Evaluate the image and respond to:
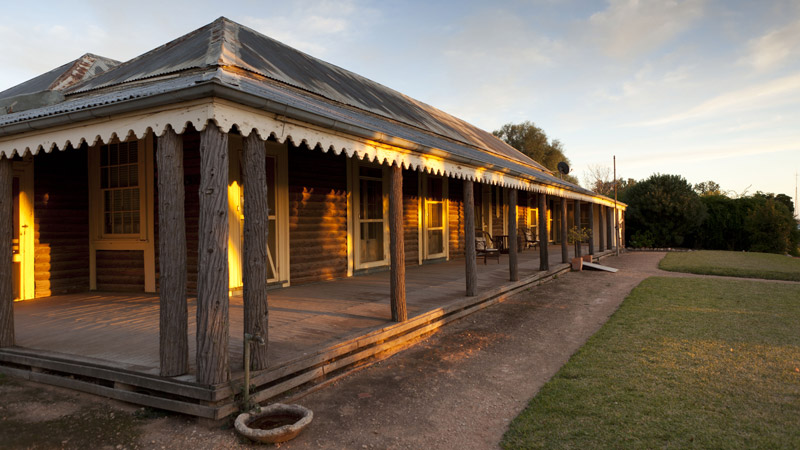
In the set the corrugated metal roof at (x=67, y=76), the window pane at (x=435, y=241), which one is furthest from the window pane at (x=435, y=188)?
the corrugated metal roof at (x=67, y=76)

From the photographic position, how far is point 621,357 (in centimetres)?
433

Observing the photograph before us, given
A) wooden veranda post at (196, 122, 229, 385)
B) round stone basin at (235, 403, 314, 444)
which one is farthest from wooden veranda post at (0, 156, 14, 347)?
round stone basin at (235, 403, 314, 444)

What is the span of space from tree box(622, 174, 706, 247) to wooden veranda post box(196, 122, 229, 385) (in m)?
23.5

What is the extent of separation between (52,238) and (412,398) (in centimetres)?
664

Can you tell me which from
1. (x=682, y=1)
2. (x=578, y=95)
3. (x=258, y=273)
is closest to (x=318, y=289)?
(x=258, y=273)

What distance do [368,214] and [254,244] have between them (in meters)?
6.32

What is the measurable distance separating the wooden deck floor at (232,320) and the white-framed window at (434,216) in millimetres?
3541

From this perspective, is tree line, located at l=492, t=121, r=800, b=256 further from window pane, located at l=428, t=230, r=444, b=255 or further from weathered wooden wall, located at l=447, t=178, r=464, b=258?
window pane, located at l=428, t=230, r=444, b=255

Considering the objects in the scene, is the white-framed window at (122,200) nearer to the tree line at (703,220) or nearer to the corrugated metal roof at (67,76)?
the corrugated metal roof at (67,76)

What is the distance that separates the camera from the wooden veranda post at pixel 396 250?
4.97 meters

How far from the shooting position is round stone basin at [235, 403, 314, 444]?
8.32 feet

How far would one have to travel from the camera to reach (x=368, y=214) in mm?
9570

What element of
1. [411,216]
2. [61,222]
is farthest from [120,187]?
[411,216]

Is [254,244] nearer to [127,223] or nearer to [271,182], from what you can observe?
[271,182]
